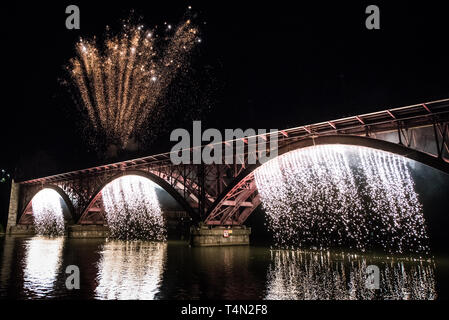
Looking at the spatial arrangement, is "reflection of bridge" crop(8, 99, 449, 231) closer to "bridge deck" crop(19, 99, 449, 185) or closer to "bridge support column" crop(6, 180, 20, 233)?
"bridge deck" crop(19, 99, 449, 185)

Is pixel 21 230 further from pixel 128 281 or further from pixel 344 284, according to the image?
pixel 344 284

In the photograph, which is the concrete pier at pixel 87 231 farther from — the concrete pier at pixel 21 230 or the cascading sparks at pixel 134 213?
the concrete pier at pixel 21 230

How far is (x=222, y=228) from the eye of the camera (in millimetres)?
38156

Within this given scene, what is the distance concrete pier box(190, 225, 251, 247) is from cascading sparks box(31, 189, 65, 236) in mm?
57648

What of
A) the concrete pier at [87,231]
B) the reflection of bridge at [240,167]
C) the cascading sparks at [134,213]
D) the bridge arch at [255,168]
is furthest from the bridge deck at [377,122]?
the concrete pier at [87,231]

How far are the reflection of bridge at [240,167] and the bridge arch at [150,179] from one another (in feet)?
0.41

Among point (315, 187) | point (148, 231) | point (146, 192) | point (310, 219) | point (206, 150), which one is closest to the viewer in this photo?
point (206, 150)

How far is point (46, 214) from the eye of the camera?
82.9 meters

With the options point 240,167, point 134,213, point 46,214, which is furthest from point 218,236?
point 46,214

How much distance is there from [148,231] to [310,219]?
4188 centimetres

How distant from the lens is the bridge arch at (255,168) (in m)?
20.6

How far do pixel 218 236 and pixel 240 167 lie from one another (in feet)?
27.8
